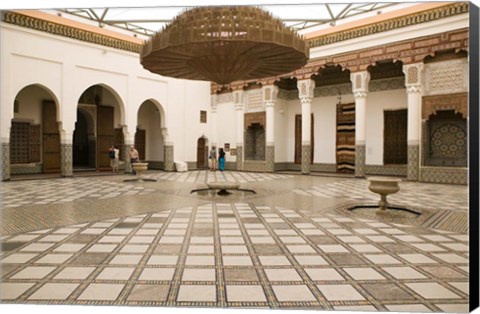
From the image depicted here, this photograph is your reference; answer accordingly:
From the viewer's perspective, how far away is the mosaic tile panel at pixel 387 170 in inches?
422

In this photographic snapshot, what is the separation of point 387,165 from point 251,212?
7.55m

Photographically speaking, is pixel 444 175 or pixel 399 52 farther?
pixel 399 52

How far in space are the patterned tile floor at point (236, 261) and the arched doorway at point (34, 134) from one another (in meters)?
6.99

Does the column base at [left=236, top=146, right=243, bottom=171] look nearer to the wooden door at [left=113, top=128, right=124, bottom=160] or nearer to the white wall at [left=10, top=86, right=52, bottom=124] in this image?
the wooden door at [left=113, top=128, right=124, bottom=160]

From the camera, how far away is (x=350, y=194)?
6.88 m

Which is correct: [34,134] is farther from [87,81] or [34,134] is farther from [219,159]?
[219,159]

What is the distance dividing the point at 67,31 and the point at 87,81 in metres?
1.47

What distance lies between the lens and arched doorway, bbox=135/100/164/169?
14156 millimetres

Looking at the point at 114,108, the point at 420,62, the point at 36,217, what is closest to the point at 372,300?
the point at 36,217

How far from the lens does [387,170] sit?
36.3 feet

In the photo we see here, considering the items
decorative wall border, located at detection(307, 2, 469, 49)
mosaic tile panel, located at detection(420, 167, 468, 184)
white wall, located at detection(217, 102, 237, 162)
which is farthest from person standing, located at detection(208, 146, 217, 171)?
mosaic tile panel, located at detection(420, 167, 468, 184)

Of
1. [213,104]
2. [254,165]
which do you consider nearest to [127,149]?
[213,104]

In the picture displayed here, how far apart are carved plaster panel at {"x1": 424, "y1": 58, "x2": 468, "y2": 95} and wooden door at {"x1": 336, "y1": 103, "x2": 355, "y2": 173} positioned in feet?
9.67

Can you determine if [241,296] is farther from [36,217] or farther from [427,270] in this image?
[36,217]
